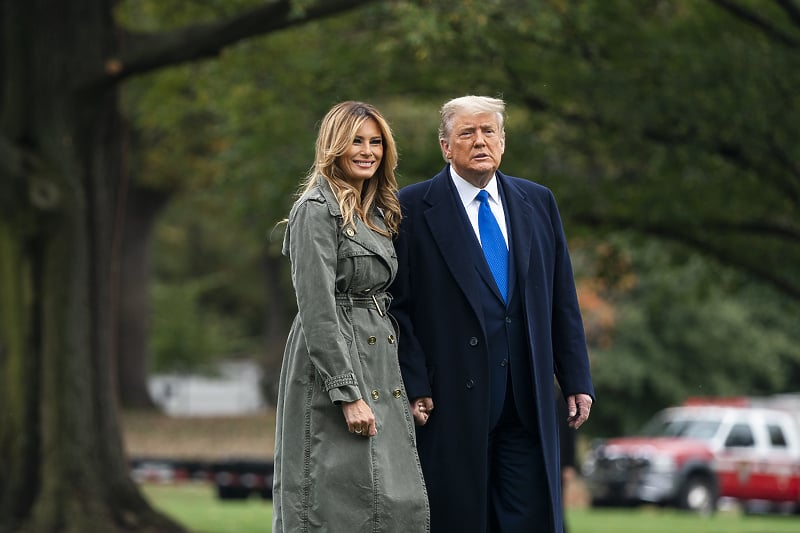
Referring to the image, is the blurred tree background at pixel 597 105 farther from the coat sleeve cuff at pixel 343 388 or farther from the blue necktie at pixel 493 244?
the coat sleeve cuff at pixel 343 388

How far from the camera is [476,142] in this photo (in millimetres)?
5371

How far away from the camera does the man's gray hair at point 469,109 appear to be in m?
5.36

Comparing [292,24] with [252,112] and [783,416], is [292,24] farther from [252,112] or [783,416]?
[783,416]

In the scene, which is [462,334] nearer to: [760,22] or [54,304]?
[54,304]

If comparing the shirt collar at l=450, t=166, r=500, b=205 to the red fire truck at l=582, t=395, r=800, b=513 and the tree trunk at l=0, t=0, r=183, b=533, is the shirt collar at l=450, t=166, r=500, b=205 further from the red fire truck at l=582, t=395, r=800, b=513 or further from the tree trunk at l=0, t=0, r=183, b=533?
the red fire truck at l=582, t=395, r=800, b=513

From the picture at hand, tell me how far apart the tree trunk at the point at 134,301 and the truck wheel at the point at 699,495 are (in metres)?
13.7

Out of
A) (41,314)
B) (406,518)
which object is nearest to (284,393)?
(406,518)

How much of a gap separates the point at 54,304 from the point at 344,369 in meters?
7.56

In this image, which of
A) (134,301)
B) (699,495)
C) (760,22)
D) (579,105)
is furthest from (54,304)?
(134,301)

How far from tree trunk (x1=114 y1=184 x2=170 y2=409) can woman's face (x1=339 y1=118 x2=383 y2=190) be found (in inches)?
1085

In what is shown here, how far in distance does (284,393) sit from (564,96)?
918cm

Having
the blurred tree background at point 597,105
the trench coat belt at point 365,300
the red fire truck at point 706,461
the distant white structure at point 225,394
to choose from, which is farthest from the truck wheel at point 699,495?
the distant white structure at point 225,394

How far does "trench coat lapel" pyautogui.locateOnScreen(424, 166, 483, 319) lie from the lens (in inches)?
210

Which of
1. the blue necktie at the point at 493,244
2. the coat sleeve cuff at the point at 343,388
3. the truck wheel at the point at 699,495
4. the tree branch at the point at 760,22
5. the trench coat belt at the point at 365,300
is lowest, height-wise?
the truck wheel at the point at 699,495
